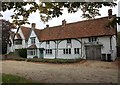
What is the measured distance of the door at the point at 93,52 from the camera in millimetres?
34281

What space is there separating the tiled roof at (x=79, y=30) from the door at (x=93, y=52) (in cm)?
243

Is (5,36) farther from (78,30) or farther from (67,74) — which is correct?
(67,74)

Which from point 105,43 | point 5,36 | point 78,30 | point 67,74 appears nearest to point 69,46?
point 78,30

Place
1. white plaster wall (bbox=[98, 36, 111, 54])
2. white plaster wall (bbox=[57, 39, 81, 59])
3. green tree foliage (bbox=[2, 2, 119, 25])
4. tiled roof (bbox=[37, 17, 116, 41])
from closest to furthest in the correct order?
green tree foliage (bbox=[2, 2, 119, 25])
white plaster wall (bbox=[98, 36, 111, 54])
tiled roof (bbox=[37, 17, 116, 41])
white plaster wall (bbox=[57, 39, 81, 59])

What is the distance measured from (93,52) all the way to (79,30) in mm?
6351

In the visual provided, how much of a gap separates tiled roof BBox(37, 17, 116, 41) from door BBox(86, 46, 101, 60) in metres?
2.43

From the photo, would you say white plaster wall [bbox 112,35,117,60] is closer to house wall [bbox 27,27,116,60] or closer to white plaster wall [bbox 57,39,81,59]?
house wall [bbox 27,27,116,60]

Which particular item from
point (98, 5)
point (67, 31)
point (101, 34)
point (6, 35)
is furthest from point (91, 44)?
point (6, 35)

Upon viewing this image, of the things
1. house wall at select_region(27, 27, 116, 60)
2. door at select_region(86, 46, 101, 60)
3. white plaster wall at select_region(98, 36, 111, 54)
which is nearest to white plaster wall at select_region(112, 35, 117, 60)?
house wall at select_region(27, 27, 116, 60)

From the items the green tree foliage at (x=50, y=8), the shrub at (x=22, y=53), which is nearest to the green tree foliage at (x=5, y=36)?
the shrub at (x=22, y=53)

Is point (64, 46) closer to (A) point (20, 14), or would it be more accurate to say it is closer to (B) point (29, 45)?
(B) point (29, 45)

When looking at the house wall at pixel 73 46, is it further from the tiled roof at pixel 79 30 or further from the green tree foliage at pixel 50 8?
the green tree foliage at pixel 50 8

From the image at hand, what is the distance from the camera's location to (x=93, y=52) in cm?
3494

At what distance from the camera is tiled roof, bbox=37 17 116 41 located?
34875 mm
